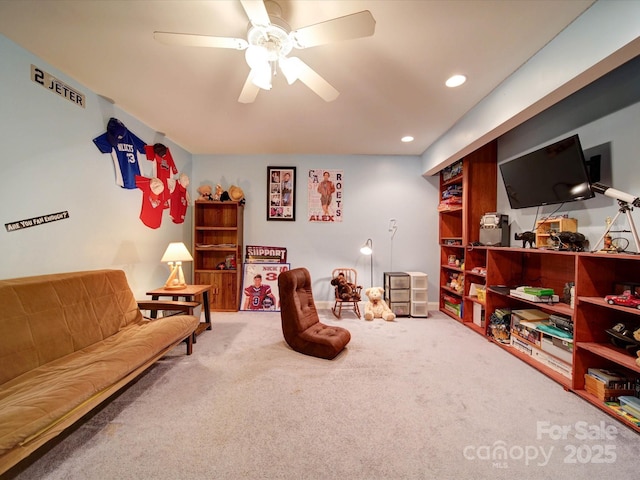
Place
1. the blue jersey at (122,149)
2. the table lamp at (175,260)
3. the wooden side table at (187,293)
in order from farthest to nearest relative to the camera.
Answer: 1. the table lamp at (175,260)
2. the wooden side table at (187,293)
3. the blue jersey at (122,149)

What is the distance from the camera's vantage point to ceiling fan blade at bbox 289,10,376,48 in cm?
122

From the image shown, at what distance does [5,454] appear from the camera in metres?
0.97

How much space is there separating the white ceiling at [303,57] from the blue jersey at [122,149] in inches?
10.8

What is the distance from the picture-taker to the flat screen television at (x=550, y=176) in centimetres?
203

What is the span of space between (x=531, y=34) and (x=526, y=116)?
663 millimetres

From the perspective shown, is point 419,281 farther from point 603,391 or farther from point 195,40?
point 195,40

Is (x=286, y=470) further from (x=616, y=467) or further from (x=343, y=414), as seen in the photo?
(x=616, y=467)

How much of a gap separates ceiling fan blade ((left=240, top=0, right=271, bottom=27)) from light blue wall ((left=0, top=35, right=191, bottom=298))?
1.90 m

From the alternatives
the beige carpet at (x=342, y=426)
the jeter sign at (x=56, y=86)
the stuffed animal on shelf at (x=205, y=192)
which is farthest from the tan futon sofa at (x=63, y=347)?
the stuffed animal on shelf at (x=205, y=192)

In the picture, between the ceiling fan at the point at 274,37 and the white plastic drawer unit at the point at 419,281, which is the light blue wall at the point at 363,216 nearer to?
the white plastic drawer unit at the point at 419,281

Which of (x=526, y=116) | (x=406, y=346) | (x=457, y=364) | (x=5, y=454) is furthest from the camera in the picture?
(x=406, y=346)

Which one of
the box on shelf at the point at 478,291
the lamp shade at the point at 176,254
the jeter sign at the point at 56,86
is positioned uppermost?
the jeter sign at the point at 56,86

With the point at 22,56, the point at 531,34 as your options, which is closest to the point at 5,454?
the point at 22,56

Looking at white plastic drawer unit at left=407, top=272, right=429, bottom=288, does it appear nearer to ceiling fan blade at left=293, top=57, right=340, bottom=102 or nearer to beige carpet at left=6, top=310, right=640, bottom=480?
beige carpet at left=6, top=310, right=640, bottom=480
